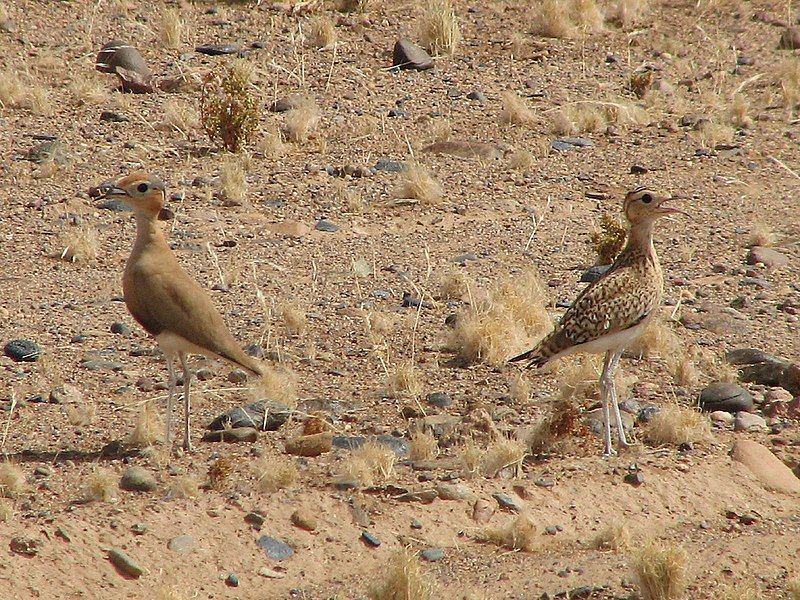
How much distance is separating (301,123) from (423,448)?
6.04m

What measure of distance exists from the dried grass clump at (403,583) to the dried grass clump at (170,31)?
9.71 metres

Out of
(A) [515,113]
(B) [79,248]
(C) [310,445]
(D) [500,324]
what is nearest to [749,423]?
(D) [500,324]

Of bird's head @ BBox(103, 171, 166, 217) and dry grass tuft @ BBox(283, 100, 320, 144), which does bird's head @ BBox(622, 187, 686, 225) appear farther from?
dry grass tuft @ BBox(283, 100, 320, 144)

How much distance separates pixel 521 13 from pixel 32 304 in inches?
339

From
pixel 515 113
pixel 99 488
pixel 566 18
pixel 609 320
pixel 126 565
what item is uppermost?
pixel 566 18

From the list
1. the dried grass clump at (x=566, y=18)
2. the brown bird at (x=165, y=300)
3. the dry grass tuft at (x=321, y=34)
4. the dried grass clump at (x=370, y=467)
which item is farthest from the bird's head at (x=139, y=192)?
the dried grass clump at (x=566, y=18)

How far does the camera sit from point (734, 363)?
370 inches

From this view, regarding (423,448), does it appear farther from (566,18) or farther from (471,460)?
(566,18)

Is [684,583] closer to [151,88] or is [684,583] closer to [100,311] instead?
[100,311]

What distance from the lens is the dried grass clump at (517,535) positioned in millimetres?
7098

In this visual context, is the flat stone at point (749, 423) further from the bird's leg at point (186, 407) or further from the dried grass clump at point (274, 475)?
the bird's leg at point (186, 407)

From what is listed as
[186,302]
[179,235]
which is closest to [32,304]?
[179,235]

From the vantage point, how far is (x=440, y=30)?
15.6 m

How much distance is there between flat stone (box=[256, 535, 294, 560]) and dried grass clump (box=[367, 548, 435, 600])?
0.62 m
